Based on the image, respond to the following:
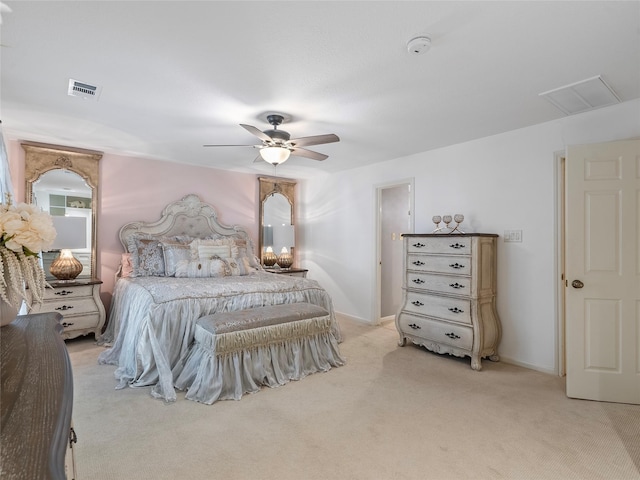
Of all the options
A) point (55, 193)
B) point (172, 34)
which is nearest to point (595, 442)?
point (172, 34)

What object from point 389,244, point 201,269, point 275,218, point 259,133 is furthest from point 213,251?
point 389,244

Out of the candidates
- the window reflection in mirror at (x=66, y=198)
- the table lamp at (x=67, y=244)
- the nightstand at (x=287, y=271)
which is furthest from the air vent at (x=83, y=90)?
the nightstand at (x=287, y=271)

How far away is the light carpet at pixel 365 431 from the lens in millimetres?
1851

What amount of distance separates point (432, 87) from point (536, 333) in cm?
260

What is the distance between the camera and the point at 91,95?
269cm

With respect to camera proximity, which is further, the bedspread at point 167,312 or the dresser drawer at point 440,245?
the dresser drawer at point 440,245

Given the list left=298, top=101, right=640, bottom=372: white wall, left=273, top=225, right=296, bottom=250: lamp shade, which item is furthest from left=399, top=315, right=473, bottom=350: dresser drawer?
left=273, top=225, right=296, bottom=250: lamp shade

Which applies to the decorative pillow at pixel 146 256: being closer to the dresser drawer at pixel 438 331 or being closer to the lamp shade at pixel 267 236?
the lamp shade at pixel 267 236

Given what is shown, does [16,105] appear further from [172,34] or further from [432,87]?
[432,87]

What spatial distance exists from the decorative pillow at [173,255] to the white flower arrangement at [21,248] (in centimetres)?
309

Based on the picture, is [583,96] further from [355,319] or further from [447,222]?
[355,319]

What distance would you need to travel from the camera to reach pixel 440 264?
3.70m

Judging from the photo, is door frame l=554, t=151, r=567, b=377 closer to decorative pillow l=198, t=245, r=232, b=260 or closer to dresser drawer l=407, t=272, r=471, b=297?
dresser drawer l=407, t=272, r=471, b=297

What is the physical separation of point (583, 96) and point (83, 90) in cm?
397
